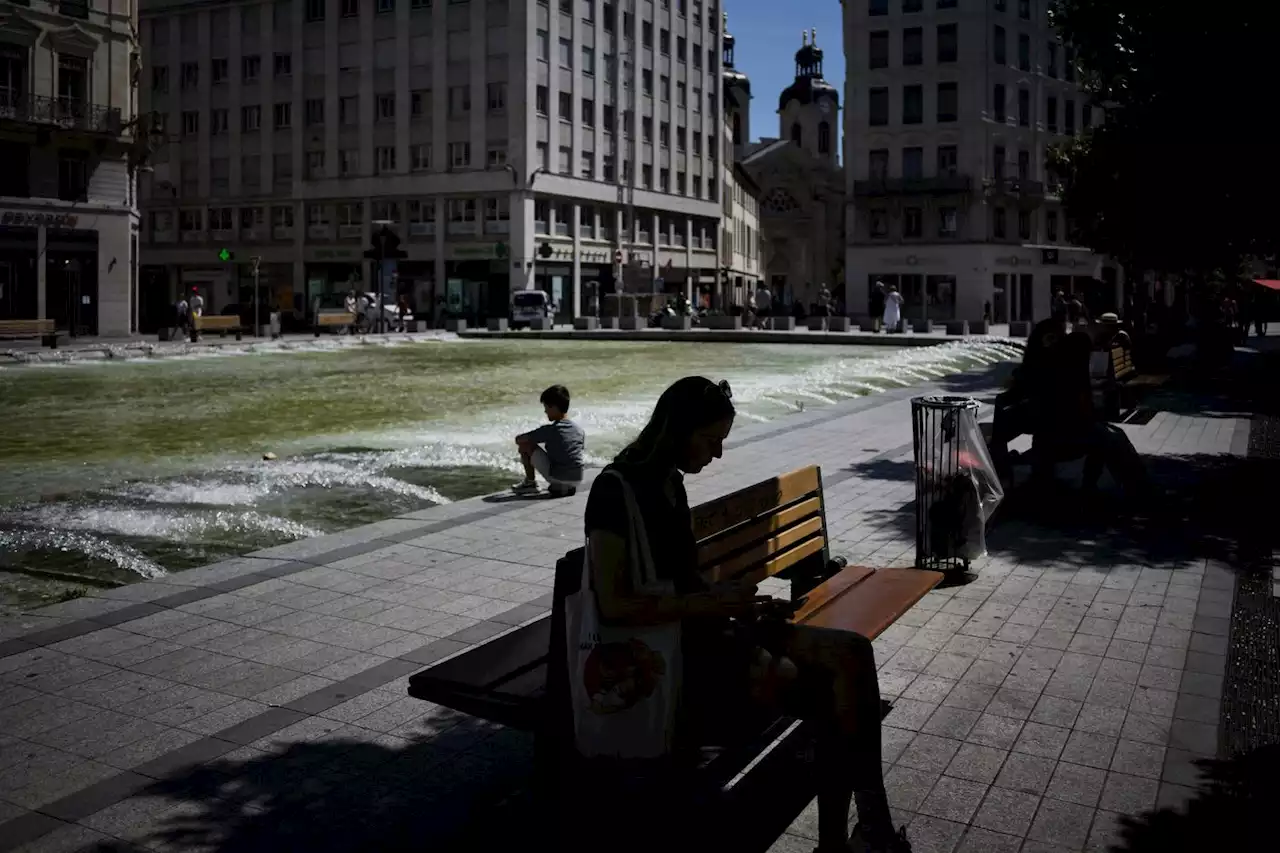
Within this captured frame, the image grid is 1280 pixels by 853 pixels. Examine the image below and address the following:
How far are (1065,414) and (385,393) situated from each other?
13.9 meters

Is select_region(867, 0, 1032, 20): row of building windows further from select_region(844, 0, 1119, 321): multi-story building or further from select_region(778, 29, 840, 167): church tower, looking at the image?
select_region(778, 29, 840, 167): church tower

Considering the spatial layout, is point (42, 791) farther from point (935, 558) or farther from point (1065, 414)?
point (1065, 414)

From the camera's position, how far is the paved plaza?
4.14 meters

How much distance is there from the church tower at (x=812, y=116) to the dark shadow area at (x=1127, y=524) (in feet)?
352

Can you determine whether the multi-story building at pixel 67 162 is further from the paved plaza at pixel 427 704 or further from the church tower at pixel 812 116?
the church tower at pixel 812 116

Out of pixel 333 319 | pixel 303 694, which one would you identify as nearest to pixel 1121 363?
pixel 303 694

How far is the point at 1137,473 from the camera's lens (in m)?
9.67

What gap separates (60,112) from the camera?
136 ft

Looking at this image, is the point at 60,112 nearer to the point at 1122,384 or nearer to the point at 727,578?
the point at 1122,384

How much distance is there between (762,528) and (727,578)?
0.44 metres

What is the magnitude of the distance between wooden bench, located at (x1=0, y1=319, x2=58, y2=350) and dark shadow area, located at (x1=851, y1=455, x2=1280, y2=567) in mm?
28042

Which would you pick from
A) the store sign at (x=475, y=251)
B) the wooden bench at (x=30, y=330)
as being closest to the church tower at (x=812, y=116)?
the store sign at (x=475, y=251)

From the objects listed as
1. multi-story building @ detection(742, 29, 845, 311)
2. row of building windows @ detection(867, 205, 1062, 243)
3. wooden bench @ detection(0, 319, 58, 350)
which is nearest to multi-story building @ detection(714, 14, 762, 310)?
multi-story building @ detection(742, 29, 845, 311)

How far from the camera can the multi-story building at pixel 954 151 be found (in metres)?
64.3
